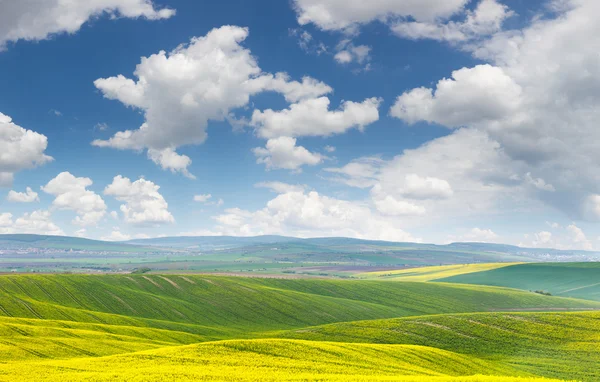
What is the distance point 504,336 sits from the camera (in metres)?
92.3

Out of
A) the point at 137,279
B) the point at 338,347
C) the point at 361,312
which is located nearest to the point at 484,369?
the point at 338,347

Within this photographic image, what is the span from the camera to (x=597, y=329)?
312 ft

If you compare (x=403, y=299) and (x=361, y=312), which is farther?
A: (x=403, y=299)

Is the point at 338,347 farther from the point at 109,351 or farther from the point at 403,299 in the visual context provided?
the point at 403,299

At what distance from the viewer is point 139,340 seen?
260ft

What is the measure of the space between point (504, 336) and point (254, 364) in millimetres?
68711

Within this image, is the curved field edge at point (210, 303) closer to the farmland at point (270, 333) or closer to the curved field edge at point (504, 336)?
the farmland at point (270, 333)

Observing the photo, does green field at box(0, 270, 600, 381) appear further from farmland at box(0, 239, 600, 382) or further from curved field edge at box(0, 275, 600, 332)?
curved field edge at box(0, 275, 600, 332)

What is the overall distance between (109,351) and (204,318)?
235 ft

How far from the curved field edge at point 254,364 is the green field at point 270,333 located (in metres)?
0.16

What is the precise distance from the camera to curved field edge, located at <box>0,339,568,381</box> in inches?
1415

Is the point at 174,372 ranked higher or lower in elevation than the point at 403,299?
higher

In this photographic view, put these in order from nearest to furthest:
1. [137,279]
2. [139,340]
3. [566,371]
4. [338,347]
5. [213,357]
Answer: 1. [213,357]
2. [338,347]
3. [566,371]
4. [139,340]
5. [137,279]

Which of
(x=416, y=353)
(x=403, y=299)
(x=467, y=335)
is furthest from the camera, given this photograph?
(x=403, y=299)
